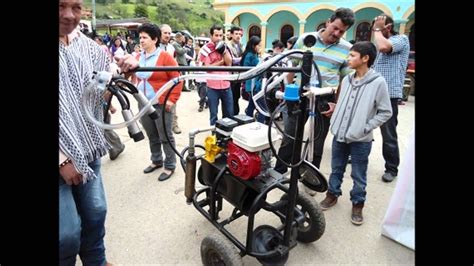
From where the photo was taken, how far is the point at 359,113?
2354 millimetres

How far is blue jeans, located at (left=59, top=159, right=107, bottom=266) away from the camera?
1.30 m

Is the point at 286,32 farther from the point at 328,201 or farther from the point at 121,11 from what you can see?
the point at 121,11

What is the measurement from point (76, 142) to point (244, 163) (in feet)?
2.93

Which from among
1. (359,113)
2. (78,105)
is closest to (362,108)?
(359,113)

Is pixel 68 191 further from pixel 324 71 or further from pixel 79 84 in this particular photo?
pixel 324 71

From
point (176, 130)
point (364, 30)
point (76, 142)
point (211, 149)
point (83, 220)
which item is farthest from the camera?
point (364, 30)

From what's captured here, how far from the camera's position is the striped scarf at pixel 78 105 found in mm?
1261

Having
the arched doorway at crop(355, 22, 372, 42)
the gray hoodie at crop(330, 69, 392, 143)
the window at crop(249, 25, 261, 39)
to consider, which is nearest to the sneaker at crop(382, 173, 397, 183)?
the gray hoodie at crop(330, 69, 392, 143)

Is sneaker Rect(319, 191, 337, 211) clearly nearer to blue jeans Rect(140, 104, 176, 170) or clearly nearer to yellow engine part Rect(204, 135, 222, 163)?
yellow engine part Rect(204, 135, 222, 163)

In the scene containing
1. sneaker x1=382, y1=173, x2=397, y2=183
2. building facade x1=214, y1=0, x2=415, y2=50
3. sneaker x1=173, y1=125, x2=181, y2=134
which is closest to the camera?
sneaker x1=382, y1=173, x2=397, y2=183

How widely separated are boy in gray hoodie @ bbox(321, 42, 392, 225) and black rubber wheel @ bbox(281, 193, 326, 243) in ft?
1.72
